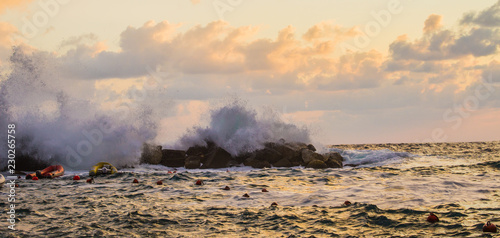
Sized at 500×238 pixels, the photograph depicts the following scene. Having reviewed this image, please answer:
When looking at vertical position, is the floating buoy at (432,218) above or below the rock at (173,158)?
below

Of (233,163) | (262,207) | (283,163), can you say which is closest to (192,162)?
(233,163)

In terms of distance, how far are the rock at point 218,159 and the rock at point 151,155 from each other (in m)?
3.61

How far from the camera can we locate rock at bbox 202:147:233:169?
30062 millimetres

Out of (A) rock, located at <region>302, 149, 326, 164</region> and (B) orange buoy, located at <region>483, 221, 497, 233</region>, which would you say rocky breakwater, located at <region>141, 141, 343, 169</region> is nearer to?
(A) rock, located at <region>302, 149, 326, 164</region>

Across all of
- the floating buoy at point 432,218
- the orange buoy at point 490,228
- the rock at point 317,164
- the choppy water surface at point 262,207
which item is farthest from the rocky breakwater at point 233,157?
the orange buoy at point 490,228

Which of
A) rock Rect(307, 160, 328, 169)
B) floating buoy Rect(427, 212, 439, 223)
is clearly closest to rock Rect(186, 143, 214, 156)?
rock Rect(307, 160, 328, 169)

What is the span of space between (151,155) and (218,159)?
5179 mm

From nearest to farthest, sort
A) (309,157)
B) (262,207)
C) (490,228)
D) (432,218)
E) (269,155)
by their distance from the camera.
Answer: (490,228) → (432,218) → (262,207) → (309,157) → (269,155)

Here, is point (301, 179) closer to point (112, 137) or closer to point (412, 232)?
point (412, 232)

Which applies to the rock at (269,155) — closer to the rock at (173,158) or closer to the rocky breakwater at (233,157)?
the rocky breakwater at (233,157)

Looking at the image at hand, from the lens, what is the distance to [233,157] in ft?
105

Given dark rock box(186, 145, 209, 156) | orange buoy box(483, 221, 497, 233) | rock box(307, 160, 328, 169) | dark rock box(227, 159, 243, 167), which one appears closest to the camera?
orange buoy box(483, 221, 497, 233)

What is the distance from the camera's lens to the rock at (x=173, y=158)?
102 ft

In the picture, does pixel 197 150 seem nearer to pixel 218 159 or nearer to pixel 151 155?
pixel 218 159
